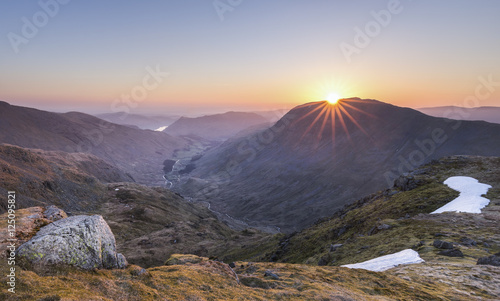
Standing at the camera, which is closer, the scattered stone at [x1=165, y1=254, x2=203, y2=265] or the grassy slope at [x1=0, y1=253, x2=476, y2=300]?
the grassy slope at [x1=0, y1=253, x2=476, y2=300]

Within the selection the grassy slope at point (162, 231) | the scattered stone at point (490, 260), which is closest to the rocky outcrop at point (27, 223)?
the scattered stone at point (490, 260)

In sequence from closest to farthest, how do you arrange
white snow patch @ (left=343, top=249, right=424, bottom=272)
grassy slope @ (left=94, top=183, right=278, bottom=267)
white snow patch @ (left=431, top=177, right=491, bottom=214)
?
white snow patch @ (left=343, top=249, right=424, bottom=272), white snow patch @ (left=431, top=177, right=491, bottom=214), grassy slope @ (left=94, top=183, right=278, bottom=267)

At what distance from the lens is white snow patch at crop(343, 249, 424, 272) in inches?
1228

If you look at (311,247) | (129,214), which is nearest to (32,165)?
(129,214)

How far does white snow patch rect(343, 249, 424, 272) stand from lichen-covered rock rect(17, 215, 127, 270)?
1110 inches

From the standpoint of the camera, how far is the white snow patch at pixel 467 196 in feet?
151

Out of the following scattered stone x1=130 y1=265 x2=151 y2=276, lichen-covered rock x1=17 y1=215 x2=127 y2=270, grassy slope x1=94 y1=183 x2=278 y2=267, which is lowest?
grassy slope x1=94 y1=183 x2=278 y2=267

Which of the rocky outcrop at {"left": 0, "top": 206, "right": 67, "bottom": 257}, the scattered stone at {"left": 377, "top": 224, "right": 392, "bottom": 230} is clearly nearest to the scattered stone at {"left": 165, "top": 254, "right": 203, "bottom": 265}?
the rocky outcrop at {"left": 0, "top": 206, "right": 67, "bottom": 257}

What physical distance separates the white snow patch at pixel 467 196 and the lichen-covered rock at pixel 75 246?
175ft

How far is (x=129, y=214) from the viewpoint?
141 m

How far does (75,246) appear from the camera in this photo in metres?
16.8

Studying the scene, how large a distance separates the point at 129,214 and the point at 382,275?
141391 millimetres

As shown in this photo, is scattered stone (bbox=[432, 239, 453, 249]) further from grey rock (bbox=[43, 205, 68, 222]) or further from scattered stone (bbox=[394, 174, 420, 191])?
grey rock (bbox=[43, 205, 68, 222])

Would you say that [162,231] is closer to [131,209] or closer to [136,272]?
[131,209]
